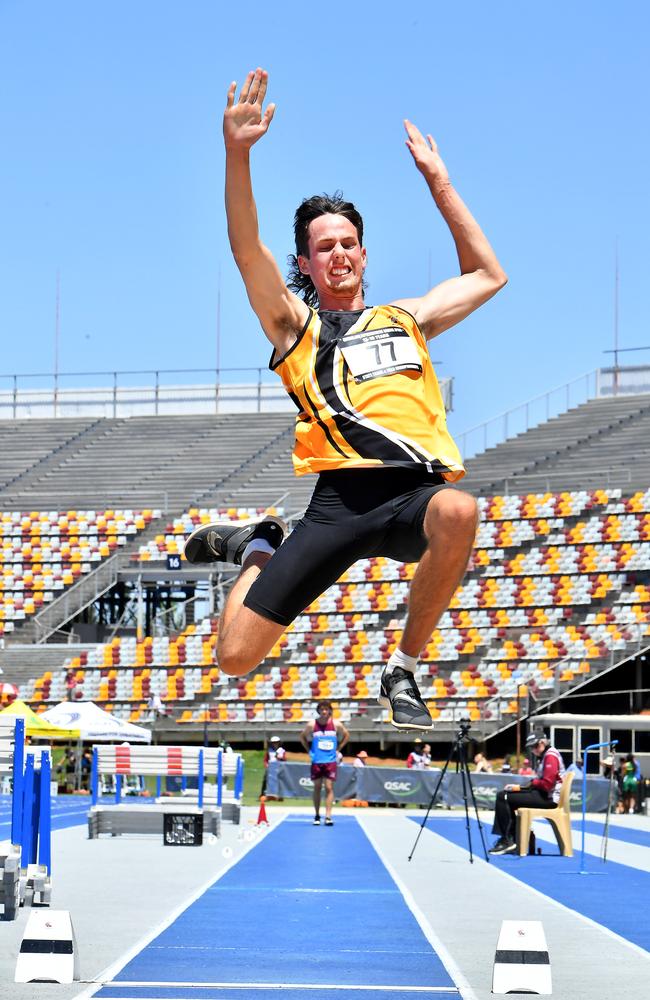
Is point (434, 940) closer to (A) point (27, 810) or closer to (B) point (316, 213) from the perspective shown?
(A) point (27, 810)

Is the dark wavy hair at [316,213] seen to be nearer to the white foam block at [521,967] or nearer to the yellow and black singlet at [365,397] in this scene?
the yellow and black singlet at [365,397]

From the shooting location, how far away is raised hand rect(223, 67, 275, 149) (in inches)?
189

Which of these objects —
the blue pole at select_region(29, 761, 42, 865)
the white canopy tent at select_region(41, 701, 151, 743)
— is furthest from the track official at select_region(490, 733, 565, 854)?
the white canopy tent at select_region(41, 701, 151, 743)

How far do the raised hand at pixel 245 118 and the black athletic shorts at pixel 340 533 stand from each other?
1.12m

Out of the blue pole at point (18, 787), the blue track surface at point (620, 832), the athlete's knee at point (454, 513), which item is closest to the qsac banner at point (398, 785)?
the blue track surface at point (620, 832)

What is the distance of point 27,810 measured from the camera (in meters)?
9.27

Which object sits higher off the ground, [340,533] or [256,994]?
[340,533]

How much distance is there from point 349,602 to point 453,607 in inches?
109

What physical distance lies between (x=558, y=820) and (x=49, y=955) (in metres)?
11.0

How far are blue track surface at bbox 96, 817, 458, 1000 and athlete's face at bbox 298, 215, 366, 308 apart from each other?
3029 millimetres

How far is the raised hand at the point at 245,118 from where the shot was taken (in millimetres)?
4805

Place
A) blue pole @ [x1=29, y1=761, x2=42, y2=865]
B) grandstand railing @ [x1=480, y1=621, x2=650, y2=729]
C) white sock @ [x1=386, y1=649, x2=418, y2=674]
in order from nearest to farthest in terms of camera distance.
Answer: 1. white sock @ [x1=386, y1=649, x2=418, y2=674]
2. blue pole @ [x1=29, y1=761, x2=42, y2=865]
3. grandstand railing @ [x1=480, y1=621, x2=650, y2=729]

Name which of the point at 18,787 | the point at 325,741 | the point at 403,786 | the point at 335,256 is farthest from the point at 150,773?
the point at 335,256

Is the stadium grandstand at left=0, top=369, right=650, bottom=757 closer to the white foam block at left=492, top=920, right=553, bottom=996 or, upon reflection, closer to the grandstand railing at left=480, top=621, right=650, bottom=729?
the grandstand railing at left=480, top=621, right=650, bottom=729
